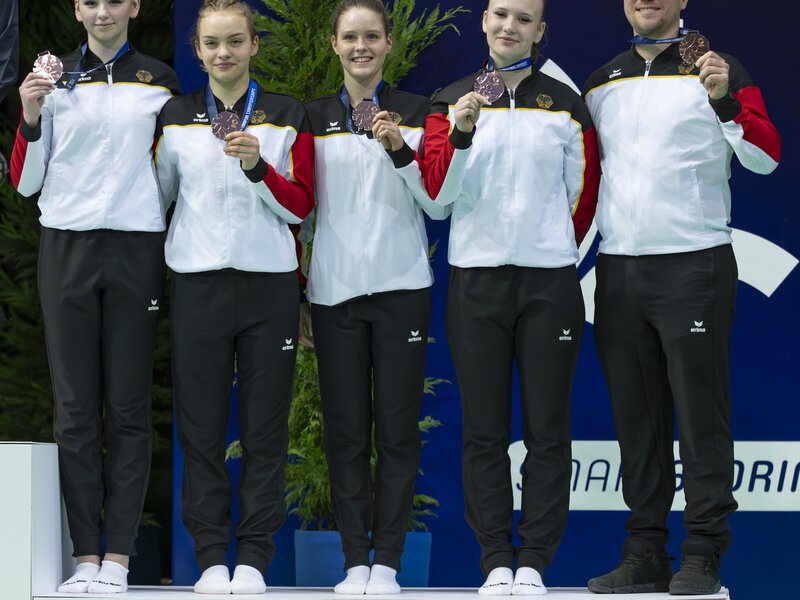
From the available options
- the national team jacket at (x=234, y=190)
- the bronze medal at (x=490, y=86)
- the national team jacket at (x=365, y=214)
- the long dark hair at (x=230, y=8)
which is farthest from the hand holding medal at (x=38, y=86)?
the bronze medal at (x=490, y=86)

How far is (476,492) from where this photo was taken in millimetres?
3975

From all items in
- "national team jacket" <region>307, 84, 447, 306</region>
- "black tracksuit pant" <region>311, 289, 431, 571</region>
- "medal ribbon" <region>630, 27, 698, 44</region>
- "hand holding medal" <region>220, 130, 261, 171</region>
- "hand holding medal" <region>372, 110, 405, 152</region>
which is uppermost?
"medal ribbon" <region>630, 27, 698, 44</region>

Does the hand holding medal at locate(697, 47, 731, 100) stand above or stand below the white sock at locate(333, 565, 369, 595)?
above

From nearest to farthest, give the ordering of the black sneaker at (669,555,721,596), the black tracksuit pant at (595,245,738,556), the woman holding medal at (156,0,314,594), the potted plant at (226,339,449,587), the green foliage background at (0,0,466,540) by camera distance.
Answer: the black sneaker at (669,555,721,596) → the black tracksuit pant at (595,245,738,556) → the woman holding medal at (156,0,314,594) → the potted plant at (226,339,449,587) → the green foliage background at (0,0,466,540)

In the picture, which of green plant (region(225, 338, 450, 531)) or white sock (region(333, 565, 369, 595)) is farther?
green plant (region(225, 338, 450, 531))

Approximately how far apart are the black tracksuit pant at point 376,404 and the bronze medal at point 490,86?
2.37 feet

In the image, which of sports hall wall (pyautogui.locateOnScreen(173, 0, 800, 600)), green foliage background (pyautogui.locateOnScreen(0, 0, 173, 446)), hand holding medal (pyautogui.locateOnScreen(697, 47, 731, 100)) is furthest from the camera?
green foliage background (pyautogui.locateOnScreen(0, 0, 173, 446))

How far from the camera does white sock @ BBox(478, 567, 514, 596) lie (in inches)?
152

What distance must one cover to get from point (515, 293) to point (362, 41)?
39.5 inches

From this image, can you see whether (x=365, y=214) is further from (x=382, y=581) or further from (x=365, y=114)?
(x=382, y=581)

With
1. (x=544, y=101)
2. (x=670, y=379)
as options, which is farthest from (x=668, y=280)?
(x=544, y=101)

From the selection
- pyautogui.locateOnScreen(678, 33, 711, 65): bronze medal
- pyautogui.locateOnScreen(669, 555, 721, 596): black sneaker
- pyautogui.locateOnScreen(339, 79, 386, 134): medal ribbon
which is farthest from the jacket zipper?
pyautogui.locateOnScreen(669, 555, 721, 596): black sneaker

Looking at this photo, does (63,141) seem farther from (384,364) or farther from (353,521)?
(353,521)

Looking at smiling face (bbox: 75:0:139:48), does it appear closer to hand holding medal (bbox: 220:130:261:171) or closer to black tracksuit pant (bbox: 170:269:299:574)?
hand holding medal (bbox: 220:130:261:171)
